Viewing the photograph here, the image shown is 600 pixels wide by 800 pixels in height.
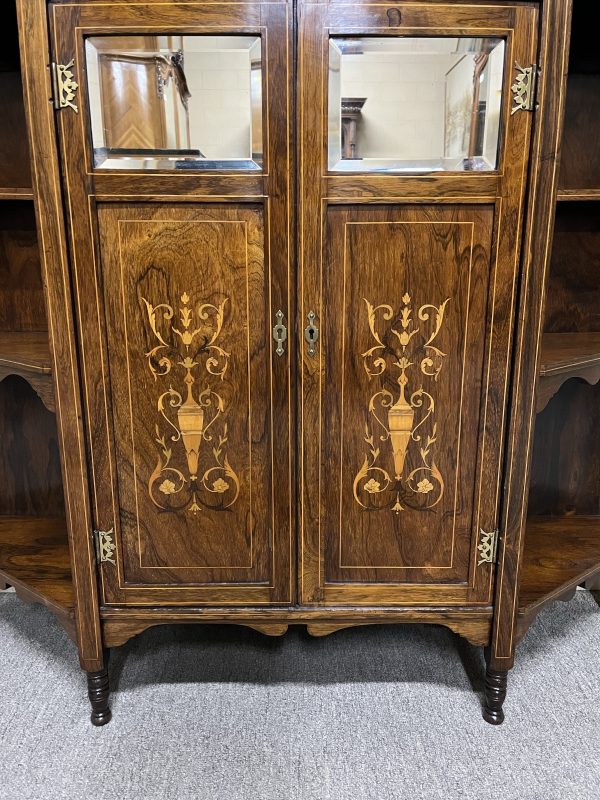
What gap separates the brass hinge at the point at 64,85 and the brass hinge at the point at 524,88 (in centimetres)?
82

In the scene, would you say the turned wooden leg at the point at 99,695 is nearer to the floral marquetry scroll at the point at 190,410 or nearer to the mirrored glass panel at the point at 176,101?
the floral marquetry scroll at the point at 190,410

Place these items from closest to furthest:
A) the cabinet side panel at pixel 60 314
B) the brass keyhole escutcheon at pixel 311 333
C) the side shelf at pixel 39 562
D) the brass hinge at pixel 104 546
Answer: the cabinet side panel at pixel 60 314 → the brass keyhole escutcheon at pixel 311 333 → the brass hinge at pixel 104 546 → the side shelf at pixel 39 562

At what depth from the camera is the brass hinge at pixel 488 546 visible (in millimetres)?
1547

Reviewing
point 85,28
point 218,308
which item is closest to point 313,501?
point 218,308

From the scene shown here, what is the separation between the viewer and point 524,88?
1.31 metres

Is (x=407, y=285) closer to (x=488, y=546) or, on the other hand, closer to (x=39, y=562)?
(x=488, y=546)

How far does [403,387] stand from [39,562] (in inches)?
42.6

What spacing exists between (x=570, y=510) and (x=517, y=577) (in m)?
0.72

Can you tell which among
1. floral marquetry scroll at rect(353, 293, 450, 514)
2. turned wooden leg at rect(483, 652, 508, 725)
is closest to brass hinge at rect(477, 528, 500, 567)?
floral marquetry scroll at rect(353, 293, 450, 514)

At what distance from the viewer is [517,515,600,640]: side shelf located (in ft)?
5.49

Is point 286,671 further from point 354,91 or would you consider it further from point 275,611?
point 354,91

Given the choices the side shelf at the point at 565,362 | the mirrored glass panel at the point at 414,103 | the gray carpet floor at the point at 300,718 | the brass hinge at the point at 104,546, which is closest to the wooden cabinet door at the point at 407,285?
the mirrored glass panel at the point at 414,103

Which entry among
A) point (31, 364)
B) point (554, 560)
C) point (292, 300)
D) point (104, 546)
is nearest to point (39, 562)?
point (104, 546)

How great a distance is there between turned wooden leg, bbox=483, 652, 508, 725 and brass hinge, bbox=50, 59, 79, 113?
1505 millimetres
